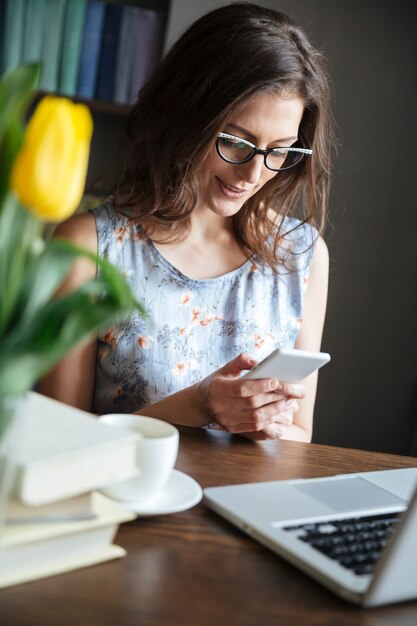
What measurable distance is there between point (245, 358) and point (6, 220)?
2.72 feet

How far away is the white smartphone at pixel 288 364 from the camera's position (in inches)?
46.5

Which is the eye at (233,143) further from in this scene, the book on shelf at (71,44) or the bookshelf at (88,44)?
the book on shelf at (71,44)

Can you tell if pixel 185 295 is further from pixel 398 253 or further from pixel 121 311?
pixel 398 253

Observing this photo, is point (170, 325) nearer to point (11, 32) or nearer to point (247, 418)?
point (247, 418)

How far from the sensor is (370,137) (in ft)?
9.04

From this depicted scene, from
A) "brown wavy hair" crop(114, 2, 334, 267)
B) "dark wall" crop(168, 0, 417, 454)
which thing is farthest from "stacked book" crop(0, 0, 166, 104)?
"brown wavy hair" crop(114, 2, 334, 267)

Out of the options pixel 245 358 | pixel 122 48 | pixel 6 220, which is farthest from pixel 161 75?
pixel 6 220

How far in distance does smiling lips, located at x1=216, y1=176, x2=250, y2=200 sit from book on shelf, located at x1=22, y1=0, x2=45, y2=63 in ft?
3.76

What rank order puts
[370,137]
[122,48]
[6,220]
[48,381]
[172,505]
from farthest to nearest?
[370,137] < [122,48] < [48,381] < [172,505] < [6,220]

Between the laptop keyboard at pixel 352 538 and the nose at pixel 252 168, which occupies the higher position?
the nose at pixel 252 168

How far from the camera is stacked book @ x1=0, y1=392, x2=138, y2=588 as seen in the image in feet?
2.13

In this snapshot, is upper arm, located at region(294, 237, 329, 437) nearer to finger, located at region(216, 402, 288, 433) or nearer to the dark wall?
finger, located at region(216, 402, 288, 433)

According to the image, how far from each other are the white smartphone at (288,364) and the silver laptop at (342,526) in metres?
0.19

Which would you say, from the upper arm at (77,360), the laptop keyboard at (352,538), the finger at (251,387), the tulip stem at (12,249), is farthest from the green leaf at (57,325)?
the upper arm at (77,360)
